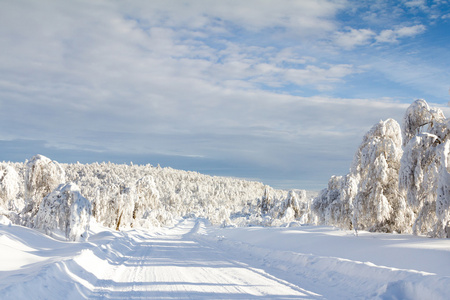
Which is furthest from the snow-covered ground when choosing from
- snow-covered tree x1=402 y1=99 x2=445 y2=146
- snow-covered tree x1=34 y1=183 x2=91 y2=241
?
snow-covered tree x1=402 y1=99 x2=445 y2=146

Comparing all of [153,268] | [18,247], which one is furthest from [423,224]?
[18,247]

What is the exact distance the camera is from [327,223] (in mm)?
29125

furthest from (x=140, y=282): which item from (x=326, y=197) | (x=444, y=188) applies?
(x=326, y=197)

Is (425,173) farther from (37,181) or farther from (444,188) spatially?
(37,181)

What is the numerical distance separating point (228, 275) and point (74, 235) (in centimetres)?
1233

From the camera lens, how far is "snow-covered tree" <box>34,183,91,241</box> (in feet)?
65.3

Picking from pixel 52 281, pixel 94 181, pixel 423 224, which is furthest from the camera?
pixel 94 181

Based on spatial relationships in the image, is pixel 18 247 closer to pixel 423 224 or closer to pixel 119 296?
pixel 119 296

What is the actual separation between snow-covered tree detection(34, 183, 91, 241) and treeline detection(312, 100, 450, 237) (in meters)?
15.5

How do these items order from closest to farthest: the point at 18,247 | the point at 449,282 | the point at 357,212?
the point at 449,282
the point at 18,247
the point at 357,212

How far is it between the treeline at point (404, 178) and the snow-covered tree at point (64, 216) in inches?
611

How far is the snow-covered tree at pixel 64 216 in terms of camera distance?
783 inches

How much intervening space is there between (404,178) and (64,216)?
18060 millimetres

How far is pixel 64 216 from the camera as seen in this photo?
20047 mm
